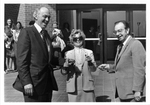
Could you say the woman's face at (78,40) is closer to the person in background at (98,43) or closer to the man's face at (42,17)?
the man's face at (42,17)

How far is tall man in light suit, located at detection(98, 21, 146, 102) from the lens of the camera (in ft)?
9.03

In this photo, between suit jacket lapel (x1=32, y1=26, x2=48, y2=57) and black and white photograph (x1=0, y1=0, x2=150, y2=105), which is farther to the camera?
suit jacket lapel (x1=32, y1=26, x2=48, y2=57)

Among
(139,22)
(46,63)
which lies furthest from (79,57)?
(139,22)

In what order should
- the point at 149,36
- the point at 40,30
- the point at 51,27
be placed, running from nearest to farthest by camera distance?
the point at 40,30, the point at 149,36, the point at 51,27

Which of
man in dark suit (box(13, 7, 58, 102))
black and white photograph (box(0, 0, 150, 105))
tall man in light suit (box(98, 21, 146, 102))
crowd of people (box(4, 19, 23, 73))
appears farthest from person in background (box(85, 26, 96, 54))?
man in dark suit (box(13, 7, 58, 102))

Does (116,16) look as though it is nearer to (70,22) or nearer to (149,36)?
(70,22)

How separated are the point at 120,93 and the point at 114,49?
745cm

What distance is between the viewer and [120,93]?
3.02 meters

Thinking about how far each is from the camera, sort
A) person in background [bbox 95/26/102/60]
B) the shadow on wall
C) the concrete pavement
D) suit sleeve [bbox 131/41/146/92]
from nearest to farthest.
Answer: suit sleeve [bbox 131/41/146/92], the shadow on wall, the concrete pavement, person in background [bbox 95/26/102/60]

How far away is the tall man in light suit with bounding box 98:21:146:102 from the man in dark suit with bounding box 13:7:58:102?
100 cm

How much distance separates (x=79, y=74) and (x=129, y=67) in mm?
946

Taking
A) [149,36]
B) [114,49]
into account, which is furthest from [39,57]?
[114,49]

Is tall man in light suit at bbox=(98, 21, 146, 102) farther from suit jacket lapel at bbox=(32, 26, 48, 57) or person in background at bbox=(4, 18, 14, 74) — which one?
person in background at bbox=(4, 18, 14, 74)

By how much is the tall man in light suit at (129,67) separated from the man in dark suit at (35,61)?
995 millimetres
